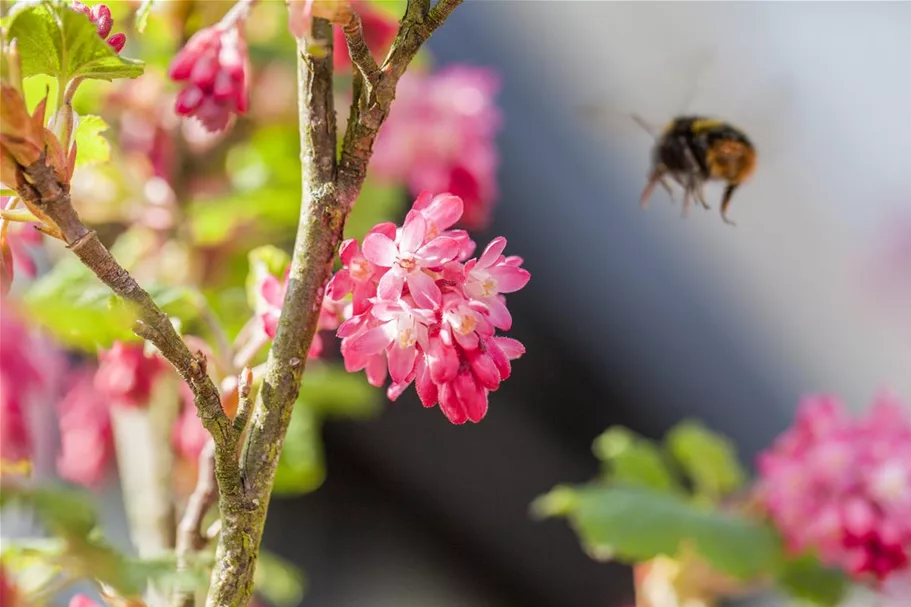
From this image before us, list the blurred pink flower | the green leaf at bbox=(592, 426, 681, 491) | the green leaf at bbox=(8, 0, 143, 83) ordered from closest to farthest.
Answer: the green leaf at bbox=(8, 0, 143, 83)
the blurred pink flower
the green leaf at bbox=(592, 426, 681, 491)

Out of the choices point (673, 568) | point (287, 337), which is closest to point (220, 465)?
point (287, 337)

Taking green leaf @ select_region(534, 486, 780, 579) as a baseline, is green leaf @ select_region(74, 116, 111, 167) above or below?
above

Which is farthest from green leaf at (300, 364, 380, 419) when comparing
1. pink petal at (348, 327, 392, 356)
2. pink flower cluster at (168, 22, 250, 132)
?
pink petal at (348, 327, 392, 356)

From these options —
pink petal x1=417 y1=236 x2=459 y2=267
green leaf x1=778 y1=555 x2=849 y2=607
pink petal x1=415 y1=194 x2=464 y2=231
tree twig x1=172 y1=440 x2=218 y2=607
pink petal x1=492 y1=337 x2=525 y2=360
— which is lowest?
green leaf x1=778 y1=555 x2=849 y2=607

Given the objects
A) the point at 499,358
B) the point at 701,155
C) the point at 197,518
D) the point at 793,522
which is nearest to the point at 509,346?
the point at 499,358

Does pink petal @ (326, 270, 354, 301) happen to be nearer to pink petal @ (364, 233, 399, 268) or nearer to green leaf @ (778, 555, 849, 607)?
pink petal @ (364, 233, 399, 268)

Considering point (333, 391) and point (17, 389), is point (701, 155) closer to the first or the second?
point (333, 391)
